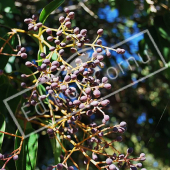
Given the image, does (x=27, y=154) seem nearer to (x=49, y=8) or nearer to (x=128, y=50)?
(x=49, y=8)

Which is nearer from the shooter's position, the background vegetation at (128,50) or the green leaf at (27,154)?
the green leaf at (27,154)

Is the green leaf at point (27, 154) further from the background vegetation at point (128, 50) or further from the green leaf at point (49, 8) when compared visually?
the green leaf at point (49, 8)

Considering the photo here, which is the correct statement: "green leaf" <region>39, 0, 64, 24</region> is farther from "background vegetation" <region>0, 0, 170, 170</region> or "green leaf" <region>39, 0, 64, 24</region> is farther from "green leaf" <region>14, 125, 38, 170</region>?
"green leaf" <region>14, 125, 38, 170</region>

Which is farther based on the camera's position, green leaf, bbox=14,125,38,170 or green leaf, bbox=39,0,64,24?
green leaf, bbox=39,0,64,24

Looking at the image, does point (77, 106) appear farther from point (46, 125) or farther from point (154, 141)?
point (154, 141)

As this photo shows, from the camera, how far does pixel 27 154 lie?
1.11m

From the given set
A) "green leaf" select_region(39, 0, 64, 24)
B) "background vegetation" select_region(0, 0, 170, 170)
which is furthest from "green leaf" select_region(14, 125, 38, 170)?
"green leaf" select_region(39, 0, 64, 24)

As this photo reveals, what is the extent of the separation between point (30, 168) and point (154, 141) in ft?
5.94

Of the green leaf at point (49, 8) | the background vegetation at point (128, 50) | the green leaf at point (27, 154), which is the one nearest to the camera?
the green leaf at point (27, 154)

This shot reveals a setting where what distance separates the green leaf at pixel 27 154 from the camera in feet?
3.53

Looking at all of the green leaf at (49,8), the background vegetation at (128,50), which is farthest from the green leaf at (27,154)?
the green leaf at (49,8)

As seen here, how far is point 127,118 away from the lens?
9.34ft

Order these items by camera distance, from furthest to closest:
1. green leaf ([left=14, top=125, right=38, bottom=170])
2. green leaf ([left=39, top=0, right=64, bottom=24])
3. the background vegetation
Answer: the background vegetation < green leaf ([left=39, top=0, right=64, bottom=24]) < green leaf ([left=14, top=125, right=38, bottom=170])

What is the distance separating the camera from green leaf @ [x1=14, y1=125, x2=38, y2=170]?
1077mm
